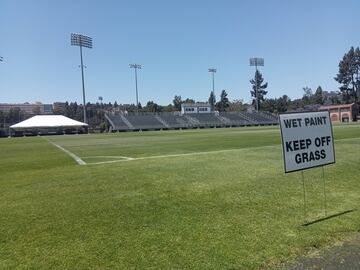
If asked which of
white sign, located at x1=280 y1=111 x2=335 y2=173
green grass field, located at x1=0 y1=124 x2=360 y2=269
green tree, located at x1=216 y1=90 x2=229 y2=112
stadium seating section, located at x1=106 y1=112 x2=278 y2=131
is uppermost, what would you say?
green tree, located at x1=216 y1=90 x2=229 y2=112

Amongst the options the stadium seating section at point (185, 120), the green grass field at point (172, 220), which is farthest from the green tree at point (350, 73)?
the green grass field at point (172, 220)

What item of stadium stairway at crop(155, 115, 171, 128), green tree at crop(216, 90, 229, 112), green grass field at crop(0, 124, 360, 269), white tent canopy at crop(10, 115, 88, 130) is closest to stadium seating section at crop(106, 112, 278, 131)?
stadium stairway at crop(155, 115, 171, 128)

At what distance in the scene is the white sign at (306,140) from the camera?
6199 millimetres

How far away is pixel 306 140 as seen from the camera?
6457 millimetres

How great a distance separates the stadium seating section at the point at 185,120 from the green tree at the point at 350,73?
3539cm

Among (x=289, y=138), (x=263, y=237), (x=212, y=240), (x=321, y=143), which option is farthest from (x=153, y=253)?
A: (x=321, y=143)

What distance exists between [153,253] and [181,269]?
1.81ft

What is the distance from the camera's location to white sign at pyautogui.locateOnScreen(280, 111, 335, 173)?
620 centimetres

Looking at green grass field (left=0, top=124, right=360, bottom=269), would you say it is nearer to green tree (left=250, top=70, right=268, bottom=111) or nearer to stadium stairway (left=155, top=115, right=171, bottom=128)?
stadium stairway (left=155, top=115, right=171, bottom=128)

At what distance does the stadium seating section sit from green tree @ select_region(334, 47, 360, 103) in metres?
35.4

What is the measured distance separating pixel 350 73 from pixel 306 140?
142m

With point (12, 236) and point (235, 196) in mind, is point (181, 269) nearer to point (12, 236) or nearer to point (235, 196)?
point (12, 236)

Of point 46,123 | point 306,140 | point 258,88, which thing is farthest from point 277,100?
point 306,140

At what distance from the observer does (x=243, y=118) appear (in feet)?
381
